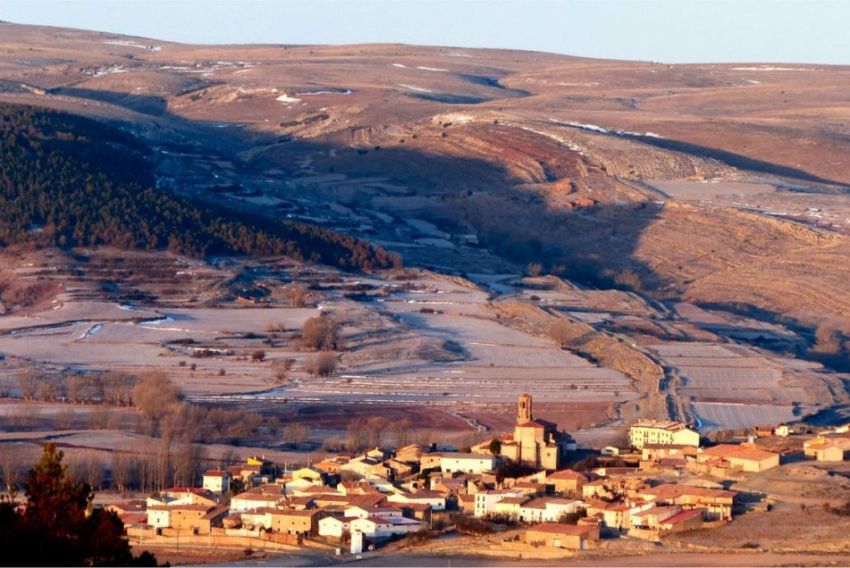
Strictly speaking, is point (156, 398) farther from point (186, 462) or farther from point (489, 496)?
point (489, 496)

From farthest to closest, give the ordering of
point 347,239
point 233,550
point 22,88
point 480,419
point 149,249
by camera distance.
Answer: point 22,88 → point 347,239 → point 149,249 → point 480,419 → point 233,550

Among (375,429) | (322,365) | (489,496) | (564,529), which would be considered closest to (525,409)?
(375,429)

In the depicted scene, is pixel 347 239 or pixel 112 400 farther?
pixel 347 239

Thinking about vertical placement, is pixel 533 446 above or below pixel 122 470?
above

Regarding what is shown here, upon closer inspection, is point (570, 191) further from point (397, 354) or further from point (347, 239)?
point (397, 354)

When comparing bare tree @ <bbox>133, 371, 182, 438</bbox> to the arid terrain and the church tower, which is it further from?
the church tower

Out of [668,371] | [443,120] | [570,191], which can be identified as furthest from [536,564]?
[443,120]

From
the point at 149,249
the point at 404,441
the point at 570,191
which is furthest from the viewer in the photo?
the point at 570,191
